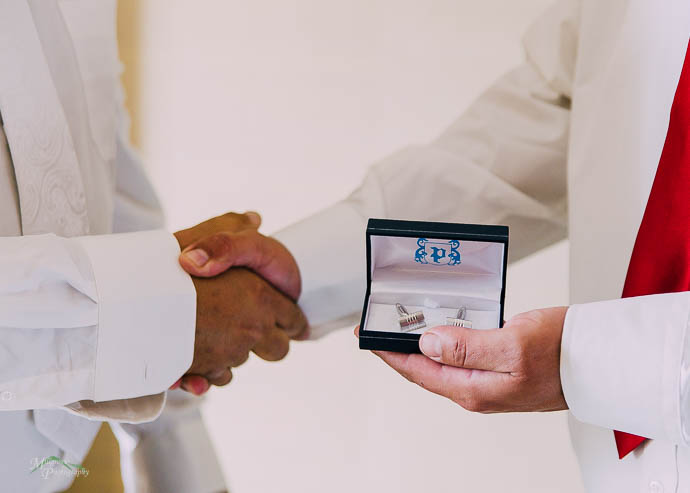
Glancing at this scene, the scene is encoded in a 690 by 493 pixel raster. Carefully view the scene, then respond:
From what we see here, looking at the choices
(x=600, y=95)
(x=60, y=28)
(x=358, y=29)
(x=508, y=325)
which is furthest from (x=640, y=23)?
(x=358, y=29)

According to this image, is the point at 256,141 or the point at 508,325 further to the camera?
the point at 256,141

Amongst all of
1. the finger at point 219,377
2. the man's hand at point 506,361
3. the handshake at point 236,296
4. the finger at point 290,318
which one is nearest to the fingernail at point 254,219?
the handshake at point 236,296

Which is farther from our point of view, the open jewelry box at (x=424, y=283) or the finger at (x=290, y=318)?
the finger at (x=290, y=318)

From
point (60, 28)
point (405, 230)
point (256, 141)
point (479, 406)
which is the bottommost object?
point (256, 141)

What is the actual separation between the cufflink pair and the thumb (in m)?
0.24

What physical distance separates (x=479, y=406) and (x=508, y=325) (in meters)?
0.08

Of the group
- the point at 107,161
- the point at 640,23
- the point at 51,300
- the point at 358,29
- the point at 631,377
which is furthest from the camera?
the point at 358,29

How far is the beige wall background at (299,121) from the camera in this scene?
144cm

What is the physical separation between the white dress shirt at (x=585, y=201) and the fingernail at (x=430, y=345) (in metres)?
0.10

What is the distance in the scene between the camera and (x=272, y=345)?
1.04 m

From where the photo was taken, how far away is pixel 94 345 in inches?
31.0

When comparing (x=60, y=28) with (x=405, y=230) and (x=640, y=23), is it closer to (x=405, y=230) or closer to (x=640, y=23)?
(x=405, y=230)

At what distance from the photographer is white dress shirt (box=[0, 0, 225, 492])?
759 mm

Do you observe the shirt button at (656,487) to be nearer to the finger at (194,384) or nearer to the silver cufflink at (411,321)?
the silver cufflink at (411,321)
